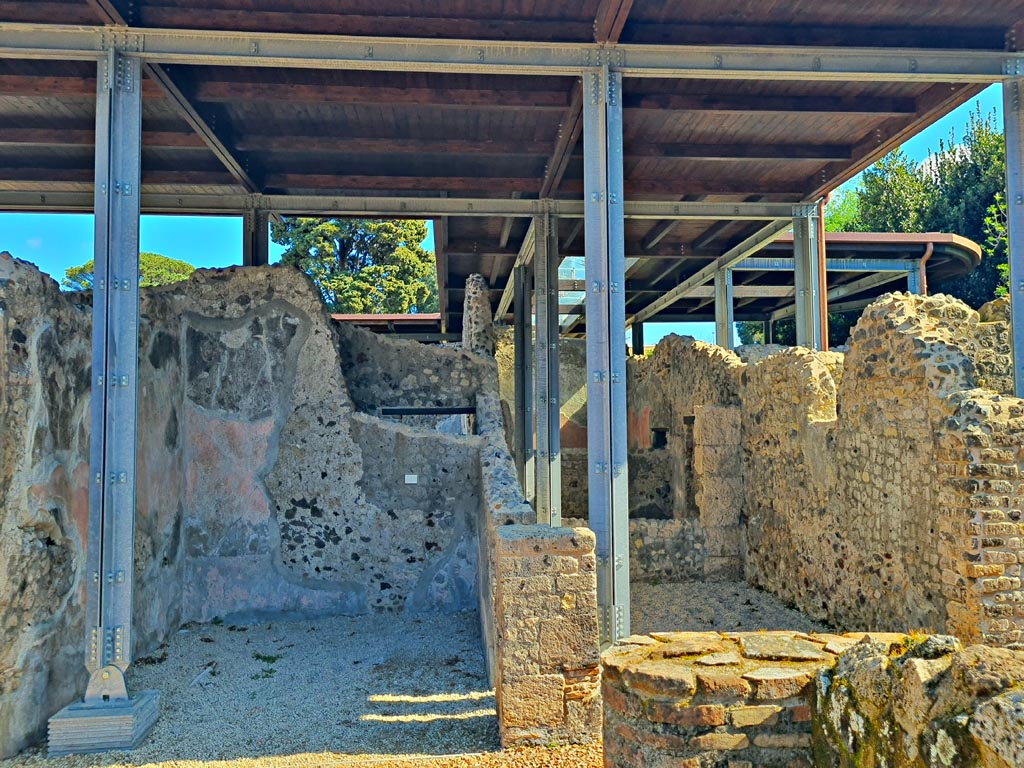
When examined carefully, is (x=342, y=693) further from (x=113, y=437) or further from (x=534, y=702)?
(x=113, y=437)

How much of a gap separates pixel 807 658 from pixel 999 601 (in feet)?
8.39

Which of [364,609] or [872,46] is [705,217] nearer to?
[872,46]

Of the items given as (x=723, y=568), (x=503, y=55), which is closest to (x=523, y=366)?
(x=723, y=568)

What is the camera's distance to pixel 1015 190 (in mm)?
5457

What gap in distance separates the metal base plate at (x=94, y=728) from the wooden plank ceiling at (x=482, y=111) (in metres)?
4.24

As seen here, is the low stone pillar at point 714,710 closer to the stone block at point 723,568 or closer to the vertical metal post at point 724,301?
the stone block at point 723,568

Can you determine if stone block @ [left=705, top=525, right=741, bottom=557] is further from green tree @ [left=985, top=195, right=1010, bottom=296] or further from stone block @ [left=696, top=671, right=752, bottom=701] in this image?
green tree @ [left=985, top=195, right=1010, bottom=296]

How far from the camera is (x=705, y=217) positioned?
30.0ft

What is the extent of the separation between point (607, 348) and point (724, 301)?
802 cm

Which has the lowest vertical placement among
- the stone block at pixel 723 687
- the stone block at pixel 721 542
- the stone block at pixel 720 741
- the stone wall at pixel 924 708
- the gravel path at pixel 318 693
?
the gravel path at pixel 318 693

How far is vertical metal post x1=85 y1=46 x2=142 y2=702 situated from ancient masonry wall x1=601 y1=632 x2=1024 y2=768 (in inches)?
130

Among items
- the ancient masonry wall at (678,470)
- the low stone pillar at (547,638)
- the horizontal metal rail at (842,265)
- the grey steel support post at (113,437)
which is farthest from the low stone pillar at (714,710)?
the horizontal metal rail at (842,265)

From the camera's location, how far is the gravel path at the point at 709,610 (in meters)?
6.66

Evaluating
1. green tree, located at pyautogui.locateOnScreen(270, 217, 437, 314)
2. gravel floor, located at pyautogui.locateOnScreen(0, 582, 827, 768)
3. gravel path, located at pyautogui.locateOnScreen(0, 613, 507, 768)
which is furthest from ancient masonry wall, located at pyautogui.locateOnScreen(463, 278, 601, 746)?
green tree, located at pyautogui.locateOnScreen(270, 217, 437, 314)
